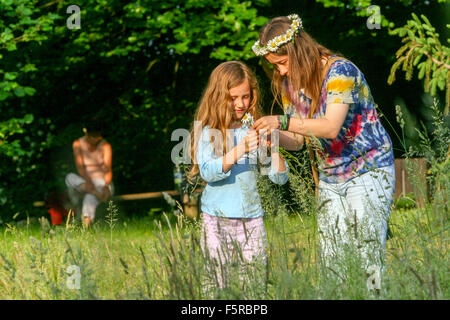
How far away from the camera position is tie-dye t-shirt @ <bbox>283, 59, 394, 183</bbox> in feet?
10.6

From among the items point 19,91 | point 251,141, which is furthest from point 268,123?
point 19,91

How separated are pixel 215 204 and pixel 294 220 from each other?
604 mm

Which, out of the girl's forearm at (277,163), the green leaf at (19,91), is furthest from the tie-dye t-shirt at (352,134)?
the green leaf at (19,91)

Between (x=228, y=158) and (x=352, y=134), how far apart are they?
2.42 feet

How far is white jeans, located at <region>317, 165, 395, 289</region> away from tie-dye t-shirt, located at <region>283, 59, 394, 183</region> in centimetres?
7

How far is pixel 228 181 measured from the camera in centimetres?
373

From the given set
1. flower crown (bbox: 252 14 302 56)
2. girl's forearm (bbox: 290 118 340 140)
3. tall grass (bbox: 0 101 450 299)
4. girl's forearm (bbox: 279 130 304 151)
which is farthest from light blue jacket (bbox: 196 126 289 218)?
flower crown (bbox: 252 14 302 56)

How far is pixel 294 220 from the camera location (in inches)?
156

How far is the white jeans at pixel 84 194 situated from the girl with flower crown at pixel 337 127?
18.9ft

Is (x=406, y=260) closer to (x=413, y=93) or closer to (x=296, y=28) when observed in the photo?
(x=296, y=28)

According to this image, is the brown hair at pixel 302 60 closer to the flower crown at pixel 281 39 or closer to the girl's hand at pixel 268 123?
the flower crown at pixel 281 39

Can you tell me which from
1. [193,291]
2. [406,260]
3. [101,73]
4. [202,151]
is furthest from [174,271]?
[101,73]

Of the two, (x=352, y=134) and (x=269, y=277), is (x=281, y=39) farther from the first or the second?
(x=269, y=277)

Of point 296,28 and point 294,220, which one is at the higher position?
point 296,28
